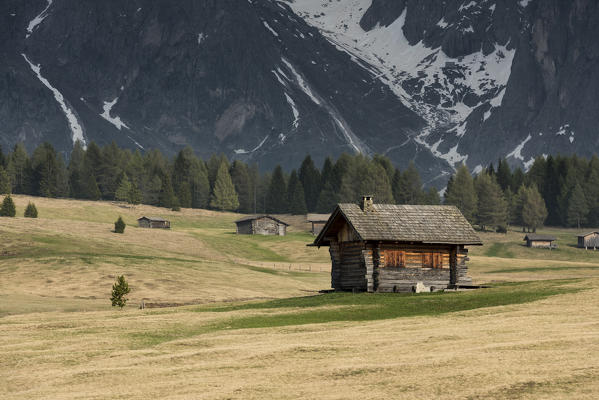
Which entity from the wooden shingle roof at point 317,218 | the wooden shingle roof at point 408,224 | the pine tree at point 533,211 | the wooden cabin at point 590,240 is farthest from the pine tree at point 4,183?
the wooden shingle roof at point 408,224

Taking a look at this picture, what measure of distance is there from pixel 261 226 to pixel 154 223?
19.8 metres

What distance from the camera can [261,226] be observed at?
171625 millimetres

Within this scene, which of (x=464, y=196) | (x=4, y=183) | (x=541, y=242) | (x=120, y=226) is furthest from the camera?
(x=464, y=196)

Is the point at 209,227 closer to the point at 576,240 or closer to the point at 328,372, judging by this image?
the point at 576,240

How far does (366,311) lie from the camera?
45.6 m

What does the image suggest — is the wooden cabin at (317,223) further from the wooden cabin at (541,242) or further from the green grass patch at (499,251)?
the wooden cabin at (541,242)

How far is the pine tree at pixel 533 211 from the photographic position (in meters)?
192

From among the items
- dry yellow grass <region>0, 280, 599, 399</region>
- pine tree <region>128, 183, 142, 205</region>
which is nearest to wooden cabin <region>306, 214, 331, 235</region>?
pine tree <region>128, 183, 142, 205</region>

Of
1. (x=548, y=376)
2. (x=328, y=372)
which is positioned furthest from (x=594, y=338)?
(x=328, y=372)

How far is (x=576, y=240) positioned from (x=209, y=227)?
7109 centimetres

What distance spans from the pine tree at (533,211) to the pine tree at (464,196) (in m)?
10.8

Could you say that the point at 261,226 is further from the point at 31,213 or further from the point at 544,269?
the point at 544,269

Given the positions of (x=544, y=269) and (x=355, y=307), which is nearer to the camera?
(x=355, y=307)

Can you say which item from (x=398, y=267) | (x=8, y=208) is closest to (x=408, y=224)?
(x=398, y=267)
